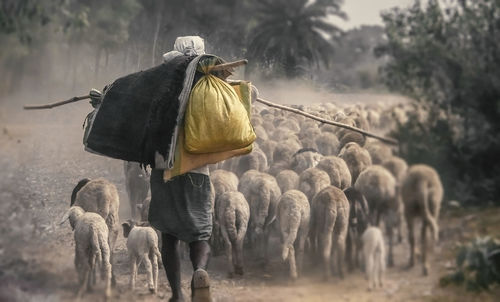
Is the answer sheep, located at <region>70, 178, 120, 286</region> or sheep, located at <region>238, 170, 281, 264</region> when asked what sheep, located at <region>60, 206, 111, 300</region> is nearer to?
sheep, located at <region>70, 178, 120, 286</region>

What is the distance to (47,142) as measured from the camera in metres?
14.7

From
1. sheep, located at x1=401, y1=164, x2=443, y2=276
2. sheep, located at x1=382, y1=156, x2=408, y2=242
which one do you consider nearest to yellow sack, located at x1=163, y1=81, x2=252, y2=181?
sheep, located at x1=382, y1=156, x2=408, y2=242

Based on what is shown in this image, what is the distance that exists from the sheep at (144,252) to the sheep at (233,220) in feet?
1.97

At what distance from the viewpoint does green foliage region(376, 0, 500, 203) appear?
16.4 feet

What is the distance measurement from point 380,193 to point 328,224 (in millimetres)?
678

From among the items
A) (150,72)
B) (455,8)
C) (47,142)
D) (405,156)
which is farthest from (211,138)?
(47,142)

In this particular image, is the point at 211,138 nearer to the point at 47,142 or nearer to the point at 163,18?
the point at 163,18

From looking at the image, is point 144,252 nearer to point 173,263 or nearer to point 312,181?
point 173,263

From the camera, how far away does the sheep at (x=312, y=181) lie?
21.1 ft

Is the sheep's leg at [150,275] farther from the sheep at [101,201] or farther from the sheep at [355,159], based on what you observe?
the sheep at [355,159]

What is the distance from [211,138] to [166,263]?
3.05ft

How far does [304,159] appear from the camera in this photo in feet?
24.9

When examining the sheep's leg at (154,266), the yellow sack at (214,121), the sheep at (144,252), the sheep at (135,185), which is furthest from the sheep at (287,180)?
the sheep at (135,185)

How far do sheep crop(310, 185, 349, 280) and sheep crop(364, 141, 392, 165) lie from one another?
380 mm
